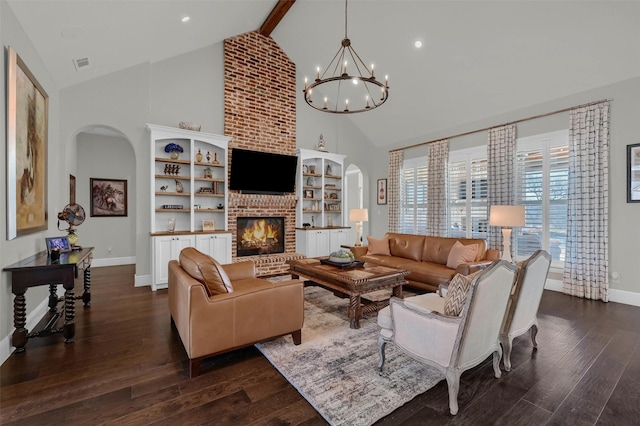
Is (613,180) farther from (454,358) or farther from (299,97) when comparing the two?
(299,97)

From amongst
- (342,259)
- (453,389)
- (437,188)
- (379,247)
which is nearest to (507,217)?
(437,188)

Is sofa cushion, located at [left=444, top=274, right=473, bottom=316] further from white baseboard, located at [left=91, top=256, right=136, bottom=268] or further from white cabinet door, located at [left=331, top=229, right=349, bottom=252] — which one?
white baseboard, located at [left=91, top=256, right=136, bottom=268]

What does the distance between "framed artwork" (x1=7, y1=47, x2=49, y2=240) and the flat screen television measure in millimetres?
2856

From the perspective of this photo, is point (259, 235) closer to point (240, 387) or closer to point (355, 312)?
point (355, 312)

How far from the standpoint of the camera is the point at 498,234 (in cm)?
547

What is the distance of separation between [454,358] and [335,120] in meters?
6.53

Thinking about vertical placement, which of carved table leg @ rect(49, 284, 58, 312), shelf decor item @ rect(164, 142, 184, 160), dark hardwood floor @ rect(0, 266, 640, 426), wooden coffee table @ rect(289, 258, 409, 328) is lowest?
dark hardwood floor @ rect(0, 266, 640, 426)

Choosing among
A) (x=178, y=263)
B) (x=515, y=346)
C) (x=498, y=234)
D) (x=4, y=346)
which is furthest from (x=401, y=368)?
(x=498, y=234)

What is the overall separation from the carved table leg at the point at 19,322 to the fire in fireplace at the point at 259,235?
141 inches

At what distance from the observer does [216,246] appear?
552cm

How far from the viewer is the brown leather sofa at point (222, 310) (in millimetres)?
2334

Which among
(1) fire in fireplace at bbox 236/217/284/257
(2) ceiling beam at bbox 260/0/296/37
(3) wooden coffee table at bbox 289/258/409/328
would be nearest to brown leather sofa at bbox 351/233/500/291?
(3) wooden coffee table at bbox 289/258/409/328

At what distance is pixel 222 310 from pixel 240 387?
Result: 22.8 inches

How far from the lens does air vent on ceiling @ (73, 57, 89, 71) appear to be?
396cm
